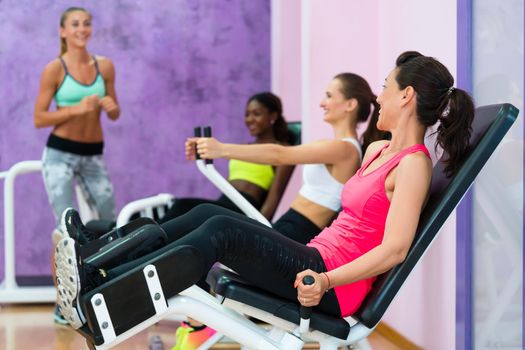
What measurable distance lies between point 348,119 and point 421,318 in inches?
33.1

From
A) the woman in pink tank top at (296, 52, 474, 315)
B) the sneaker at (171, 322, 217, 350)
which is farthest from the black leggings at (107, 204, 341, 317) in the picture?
the sneaker at (171, 322, 217, 350)

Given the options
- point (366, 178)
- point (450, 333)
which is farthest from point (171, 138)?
point (366, 178)

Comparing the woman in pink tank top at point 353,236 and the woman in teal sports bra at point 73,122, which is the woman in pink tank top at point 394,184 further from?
the woman in teal sports bra at point 73,122

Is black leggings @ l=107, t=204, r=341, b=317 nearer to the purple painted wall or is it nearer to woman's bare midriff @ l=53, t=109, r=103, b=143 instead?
woman's bare midriff @ l=53, t=109, r=103, b=143

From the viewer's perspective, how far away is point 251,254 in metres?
2.24

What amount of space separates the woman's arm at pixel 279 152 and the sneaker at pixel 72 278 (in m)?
1.00

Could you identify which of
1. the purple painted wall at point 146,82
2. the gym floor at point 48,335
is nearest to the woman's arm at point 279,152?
the gym floor at point 48,335

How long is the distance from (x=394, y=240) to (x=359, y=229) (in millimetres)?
254

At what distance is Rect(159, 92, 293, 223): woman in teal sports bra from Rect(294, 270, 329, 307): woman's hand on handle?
1.91 m

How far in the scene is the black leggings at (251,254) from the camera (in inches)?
86.4

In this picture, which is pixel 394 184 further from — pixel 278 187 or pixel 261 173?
pixel 261 173

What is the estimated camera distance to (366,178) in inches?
95.6

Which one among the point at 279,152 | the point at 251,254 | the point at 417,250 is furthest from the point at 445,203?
the point at 279,152

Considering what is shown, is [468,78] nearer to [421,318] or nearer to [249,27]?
[421,318]
